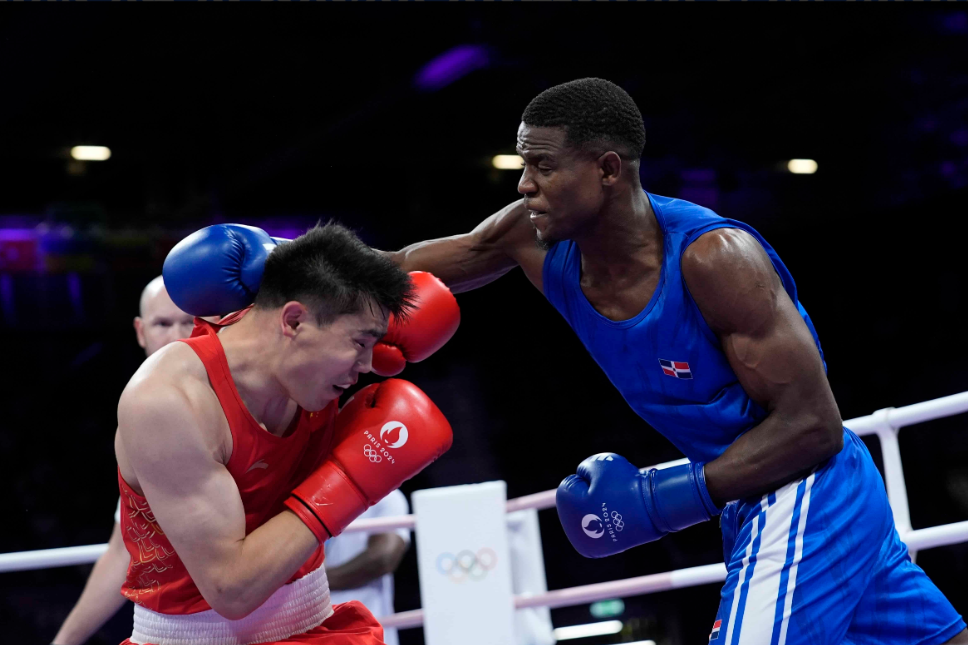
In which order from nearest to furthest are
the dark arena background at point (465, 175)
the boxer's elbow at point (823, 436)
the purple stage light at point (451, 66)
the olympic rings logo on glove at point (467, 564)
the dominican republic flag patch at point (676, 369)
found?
the boxer's elbow at point (823, 436) → the dominican republic flag patch at point (676, 369) → the olympic rings logo on glove at point (467, 564) → the dark arena background at point (465, 175) → the purple stage light at point (451, 66)

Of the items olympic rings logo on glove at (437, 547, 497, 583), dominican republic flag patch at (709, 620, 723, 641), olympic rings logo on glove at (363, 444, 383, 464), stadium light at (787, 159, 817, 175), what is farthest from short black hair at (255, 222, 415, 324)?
stadium light at (787, 159, 817, 175)

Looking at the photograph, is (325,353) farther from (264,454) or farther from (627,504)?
(627,504)

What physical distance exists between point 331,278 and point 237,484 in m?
0.42

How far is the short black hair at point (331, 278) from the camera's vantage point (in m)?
1.71

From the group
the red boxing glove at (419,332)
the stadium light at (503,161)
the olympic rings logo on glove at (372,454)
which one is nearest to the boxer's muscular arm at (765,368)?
the red boxing glove at (419,332)

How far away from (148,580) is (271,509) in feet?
0.83

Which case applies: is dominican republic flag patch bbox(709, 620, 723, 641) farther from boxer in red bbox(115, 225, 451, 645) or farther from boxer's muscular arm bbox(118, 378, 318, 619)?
boxer's muscular arm bbox(118, 378, 318, 619)

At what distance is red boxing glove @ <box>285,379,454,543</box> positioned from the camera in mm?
1702

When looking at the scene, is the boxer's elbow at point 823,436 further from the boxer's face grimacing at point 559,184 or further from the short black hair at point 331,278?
the short black hair at point 331,278

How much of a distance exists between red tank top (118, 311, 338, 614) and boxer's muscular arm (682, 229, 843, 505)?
2.77ft

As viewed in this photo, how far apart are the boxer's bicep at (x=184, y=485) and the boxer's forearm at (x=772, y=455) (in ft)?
3.03

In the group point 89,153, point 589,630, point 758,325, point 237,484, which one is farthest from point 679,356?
point 89,153

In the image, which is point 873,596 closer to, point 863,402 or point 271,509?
point 271,509

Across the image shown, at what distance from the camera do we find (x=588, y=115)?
196 cm
